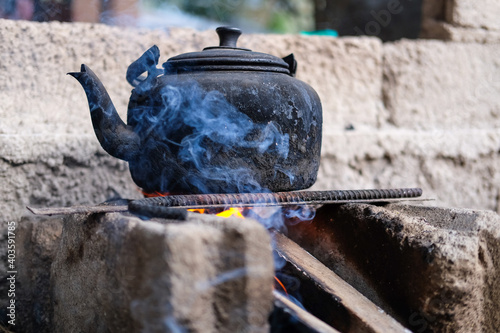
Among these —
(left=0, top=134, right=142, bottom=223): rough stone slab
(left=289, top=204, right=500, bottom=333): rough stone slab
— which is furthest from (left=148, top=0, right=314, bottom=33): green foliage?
(left=289, top=204, right=500, bottom=333): rough stone slab

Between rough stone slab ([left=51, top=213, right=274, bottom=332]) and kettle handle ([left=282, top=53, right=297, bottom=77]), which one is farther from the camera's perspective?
kettle handle ([left=282, top=53, right=297, bottom=77])

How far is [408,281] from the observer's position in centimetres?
156

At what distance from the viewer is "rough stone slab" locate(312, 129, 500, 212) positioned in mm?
2883

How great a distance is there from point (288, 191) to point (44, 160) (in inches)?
43.6

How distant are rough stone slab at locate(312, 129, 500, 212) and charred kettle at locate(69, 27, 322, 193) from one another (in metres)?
1.13

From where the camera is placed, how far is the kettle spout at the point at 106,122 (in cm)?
168

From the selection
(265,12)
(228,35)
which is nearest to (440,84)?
(228,35)

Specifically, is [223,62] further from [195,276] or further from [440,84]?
[440,84]

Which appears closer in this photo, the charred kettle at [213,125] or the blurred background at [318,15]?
the charred kettle at [213,125]

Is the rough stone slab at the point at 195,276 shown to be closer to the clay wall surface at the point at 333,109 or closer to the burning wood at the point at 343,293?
the burning wood at the point at 343,293

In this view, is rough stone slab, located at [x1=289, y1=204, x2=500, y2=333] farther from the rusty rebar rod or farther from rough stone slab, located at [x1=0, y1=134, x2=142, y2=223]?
rough stone slab, located at [x1=0, y1=134, x2=142, y2=223]

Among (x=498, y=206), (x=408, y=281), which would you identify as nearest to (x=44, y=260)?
(x=408, y=281)

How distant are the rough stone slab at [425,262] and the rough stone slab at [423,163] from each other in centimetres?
103

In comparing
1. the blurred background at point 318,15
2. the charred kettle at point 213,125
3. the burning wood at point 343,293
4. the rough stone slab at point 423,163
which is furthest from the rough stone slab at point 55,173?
the rough stone slab at point 423,163
